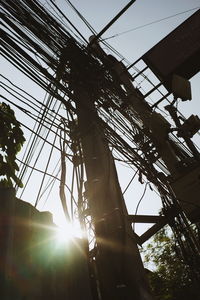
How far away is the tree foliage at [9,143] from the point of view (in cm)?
235

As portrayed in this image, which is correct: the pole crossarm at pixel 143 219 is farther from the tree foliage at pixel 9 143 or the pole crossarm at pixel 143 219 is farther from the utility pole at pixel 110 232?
the tree foliage at pixel 9 143

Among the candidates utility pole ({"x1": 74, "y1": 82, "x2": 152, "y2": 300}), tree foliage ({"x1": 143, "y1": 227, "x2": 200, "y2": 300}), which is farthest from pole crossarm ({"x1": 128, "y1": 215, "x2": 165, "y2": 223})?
tree foliage ({"x1": 143, "y1": 227, "x2": 200, "y2": 300})

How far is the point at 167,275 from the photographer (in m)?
11.1

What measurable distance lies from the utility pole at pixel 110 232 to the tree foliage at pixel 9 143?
0.67 m

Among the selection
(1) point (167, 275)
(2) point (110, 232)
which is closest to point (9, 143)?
(2) point (110, 232)

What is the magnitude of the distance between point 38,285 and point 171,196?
3279 millimetres

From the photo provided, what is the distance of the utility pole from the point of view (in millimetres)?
1673

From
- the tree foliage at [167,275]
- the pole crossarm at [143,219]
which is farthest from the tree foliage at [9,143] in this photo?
the tree foliage at [167,275]

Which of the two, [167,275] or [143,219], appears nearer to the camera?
[143,219]

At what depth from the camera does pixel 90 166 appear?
229 cm

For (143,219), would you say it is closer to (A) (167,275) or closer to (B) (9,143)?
(B) (9,143)

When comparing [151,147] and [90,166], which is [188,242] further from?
[90,166]

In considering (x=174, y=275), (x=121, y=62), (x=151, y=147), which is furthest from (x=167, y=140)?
(x=174, y=275)

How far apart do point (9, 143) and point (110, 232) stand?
52.7 inches
